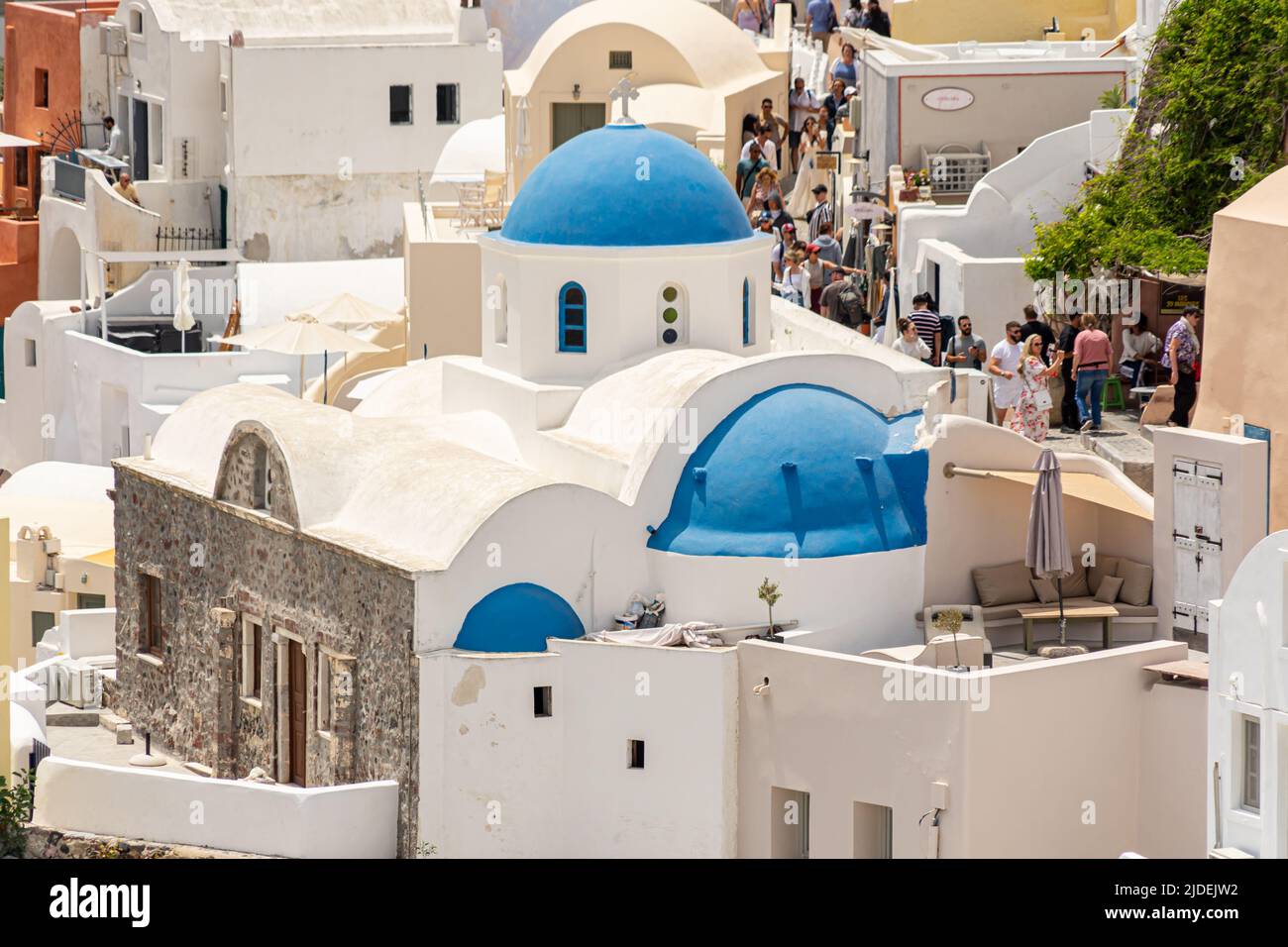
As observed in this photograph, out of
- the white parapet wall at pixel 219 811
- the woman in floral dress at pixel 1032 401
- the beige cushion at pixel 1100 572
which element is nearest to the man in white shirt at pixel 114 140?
the white parapet wall at pixel 219 811

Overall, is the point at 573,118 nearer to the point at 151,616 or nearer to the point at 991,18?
the point at 991,18

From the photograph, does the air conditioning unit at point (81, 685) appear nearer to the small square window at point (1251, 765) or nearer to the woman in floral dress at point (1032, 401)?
the woman in floral dress at point (1032, 401)

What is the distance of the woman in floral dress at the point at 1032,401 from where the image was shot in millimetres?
36188

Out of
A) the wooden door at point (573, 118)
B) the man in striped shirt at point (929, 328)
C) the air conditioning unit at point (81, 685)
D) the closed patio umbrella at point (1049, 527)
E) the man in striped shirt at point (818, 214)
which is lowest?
the air conditioning unit at point (81, 685)

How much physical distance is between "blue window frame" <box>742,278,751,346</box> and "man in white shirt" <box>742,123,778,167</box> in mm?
12271

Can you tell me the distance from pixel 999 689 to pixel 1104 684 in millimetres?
1478

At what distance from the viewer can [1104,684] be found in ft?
105

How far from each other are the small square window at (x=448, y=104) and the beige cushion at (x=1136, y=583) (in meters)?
27.8

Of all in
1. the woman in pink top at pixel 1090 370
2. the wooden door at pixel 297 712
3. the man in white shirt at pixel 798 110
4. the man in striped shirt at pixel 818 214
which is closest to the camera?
the wooden door at pixel 297 712

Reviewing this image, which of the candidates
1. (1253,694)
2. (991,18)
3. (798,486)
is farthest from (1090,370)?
(991,18)

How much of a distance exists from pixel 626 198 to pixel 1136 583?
7431mm

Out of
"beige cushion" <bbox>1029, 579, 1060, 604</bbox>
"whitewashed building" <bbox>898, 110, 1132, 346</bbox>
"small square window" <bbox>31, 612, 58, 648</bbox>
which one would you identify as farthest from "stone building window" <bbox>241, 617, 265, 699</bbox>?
"whitewashed building" <bbox>898, 110, 1132, 346</bbox>

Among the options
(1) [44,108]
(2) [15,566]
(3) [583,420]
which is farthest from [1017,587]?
(1) [44,108]

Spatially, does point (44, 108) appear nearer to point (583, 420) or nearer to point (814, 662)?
point (583, 420)
